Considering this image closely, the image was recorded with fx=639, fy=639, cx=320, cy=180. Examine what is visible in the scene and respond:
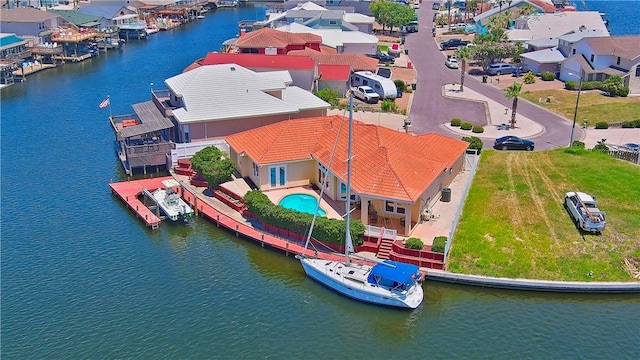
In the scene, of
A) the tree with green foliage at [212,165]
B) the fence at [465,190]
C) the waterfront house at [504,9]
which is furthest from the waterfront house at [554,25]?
the tree with green foliage at [212,165]

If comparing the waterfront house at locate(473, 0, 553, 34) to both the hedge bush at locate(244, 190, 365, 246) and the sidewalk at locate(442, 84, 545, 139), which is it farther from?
the hedge bush at locate(244, 190, 365, 246)

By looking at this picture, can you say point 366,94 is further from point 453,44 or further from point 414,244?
point 453,44

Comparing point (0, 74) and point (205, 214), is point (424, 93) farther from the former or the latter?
point (0, 74)

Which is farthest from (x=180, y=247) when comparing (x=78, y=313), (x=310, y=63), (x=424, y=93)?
(x=424, y=93)

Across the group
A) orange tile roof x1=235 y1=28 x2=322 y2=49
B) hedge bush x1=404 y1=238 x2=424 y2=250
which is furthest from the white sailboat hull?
orange tile roof x1=235 y1=28 x2=322 y2=49

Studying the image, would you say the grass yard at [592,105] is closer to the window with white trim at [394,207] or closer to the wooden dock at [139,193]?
the window with white trim at [394,207]
